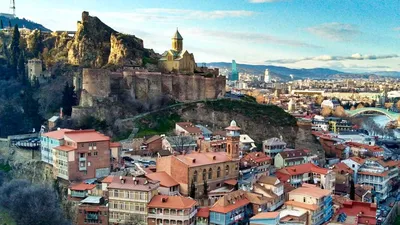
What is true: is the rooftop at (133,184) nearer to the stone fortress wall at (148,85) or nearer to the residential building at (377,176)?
the stone fortress wall at (148,85)

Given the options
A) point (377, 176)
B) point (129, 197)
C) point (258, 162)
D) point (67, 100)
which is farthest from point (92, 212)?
point (377, 176)

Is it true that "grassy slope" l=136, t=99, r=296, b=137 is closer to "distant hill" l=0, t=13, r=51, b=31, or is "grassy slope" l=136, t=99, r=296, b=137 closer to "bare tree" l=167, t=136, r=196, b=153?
"bare tree" l=167, t=136, r=196, b=153

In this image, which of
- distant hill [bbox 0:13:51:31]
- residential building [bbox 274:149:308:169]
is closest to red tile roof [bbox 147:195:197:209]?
residential building [bbox 274:149:308:169]

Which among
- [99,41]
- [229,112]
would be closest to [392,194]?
[229,112]

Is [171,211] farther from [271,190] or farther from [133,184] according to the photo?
[271,190]

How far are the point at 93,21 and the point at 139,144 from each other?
18.4 metres

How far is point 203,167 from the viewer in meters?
30.2

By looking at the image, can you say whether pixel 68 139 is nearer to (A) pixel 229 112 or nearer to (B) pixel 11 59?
(A) pixel 229 112

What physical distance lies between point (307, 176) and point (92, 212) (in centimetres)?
1589

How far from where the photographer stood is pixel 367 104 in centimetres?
11006

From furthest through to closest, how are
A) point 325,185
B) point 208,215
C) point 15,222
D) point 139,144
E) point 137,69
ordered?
1. point 137,69
2. point 139,144
3. point 325,185
4. point 15,222
5. point 208,215

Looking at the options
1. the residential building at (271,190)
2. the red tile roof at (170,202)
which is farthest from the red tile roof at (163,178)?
the residential building at (271,190)

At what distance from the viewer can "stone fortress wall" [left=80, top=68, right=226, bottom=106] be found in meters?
40.8

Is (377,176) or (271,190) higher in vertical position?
(271,190)
